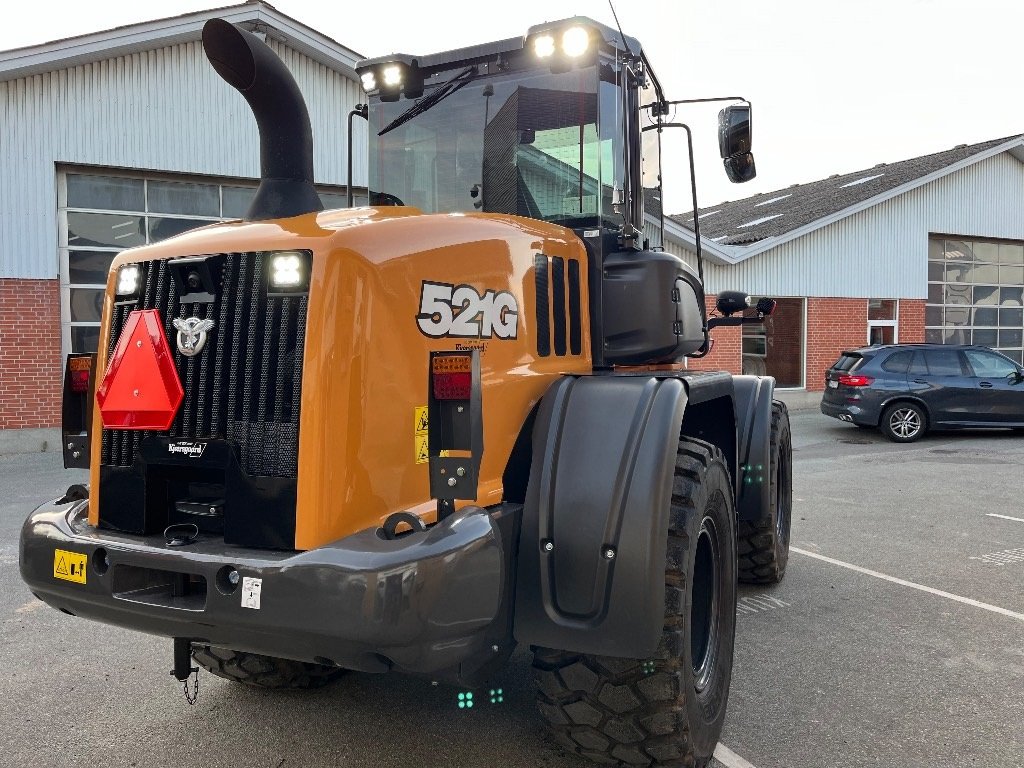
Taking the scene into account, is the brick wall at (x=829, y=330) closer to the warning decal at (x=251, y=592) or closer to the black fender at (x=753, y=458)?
the black fender at (x=753, y=458)

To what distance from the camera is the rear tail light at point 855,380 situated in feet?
44.8

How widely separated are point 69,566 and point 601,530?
1.71 metres

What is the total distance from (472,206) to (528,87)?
606 millimetres

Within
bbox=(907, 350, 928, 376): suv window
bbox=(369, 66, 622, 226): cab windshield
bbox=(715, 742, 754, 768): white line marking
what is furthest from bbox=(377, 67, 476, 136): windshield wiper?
bbox=(907, 350, 928, 376): suv window

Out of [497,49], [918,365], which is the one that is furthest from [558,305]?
[918,365]

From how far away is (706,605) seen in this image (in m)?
3.39

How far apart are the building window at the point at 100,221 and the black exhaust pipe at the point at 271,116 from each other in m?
9.99

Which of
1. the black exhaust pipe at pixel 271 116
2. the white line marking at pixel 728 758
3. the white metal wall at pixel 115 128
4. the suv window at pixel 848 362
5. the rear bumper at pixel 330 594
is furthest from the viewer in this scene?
the suv window at pixel 848 362

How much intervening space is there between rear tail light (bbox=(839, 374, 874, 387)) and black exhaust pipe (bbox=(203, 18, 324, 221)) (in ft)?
39.9

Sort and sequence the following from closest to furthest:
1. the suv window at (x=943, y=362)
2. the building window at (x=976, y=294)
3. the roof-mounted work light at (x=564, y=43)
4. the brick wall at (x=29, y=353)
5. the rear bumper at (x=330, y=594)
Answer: the rear bumper at (x=330, y=594), the roof-mounted work light at (x=564, y=43), the brick wall at (x=29, y=353), the suv window at (x=943, y=362), the building window at (x=976, y=294)

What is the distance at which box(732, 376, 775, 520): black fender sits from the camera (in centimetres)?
466

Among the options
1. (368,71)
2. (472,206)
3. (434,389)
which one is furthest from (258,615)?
(368,71)

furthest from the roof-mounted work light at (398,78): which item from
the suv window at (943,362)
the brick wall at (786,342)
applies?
the brick wall at (786,342)

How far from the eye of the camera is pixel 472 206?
12.2 feet
